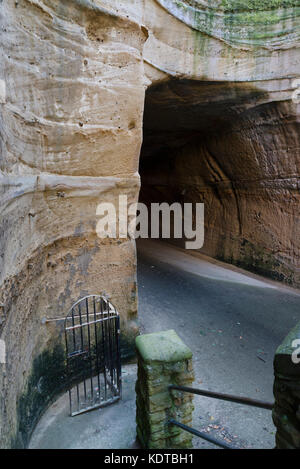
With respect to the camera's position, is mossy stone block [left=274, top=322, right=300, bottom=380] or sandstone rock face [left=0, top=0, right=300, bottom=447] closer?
mossy stone block [left=274, top=322, right=300, bottom=380]

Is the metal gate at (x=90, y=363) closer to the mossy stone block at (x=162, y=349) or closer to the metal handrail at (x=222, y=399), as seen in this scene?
the mossy stone block at (x=162, y=349)

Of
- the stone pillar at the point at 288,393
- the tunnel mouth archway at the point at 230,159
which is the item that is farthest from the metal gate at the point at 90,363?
the tunnel mouth archway at the point at 230,159

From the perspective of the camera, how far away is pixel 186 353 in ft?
9.22

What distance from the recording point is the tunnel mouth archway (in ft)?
22.6

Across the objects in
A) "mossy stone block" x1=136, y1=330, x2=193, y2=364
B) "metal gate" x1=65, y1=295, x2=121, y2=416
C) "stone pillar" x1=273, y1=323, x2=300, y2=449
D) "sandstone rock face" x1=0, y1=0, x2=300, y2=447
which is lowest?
"metal gate" x1=65, y1=295, x2=121, y2=416

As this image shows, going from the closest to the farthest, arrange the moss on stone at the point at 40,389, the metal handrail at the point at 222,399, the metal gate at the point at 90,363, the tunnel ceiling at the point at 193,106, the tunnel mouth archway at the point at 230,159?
the metal handrail at the point at 222,399 → the moss on stone at the point at 40,389 → the metal gate at the point at 90,363 → the tunnel ceiling at the point at 193,106 → the tunnel mouth archway at the point at 230,159

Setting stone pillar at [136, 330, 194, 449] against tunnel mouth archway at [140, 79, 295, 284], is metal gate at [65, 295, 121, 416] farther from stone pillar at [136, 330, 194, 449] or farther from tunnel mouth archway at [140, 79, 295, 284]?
tunnel mouth archway at [140, 79, 295, 284]

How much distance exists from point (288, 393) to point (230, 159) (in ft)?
26.1

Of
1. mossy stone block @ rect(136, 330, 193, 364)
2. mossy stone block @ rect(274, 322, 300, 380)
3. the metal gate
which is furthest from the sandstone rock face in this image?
mossy stone block @ rect(274, 322, 300, 380)

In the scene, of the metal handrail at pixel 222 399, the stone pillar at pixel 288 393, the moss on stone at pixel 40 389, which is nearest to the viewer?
the stone pillar at pixel 288 393

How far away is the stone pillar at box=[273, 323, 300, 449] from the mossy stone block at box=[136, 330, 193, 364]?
3.72ft

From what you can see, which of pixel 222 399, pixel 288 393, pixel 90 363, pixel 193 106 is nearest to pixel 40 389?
pixel 90 363

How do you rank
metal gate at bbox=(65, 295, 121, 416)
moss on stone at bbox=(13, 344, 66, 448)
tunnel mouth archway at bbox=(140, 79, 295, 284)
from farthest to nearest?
tunnel mouth archway at bbox=(140, 79, 295, 284) < metal gate at bbox=(65, 295, 121, 416) < moss on stone at bbox=(13, 344, 66, 448)

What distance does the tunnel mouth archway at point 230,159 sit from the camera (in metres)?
6.89
